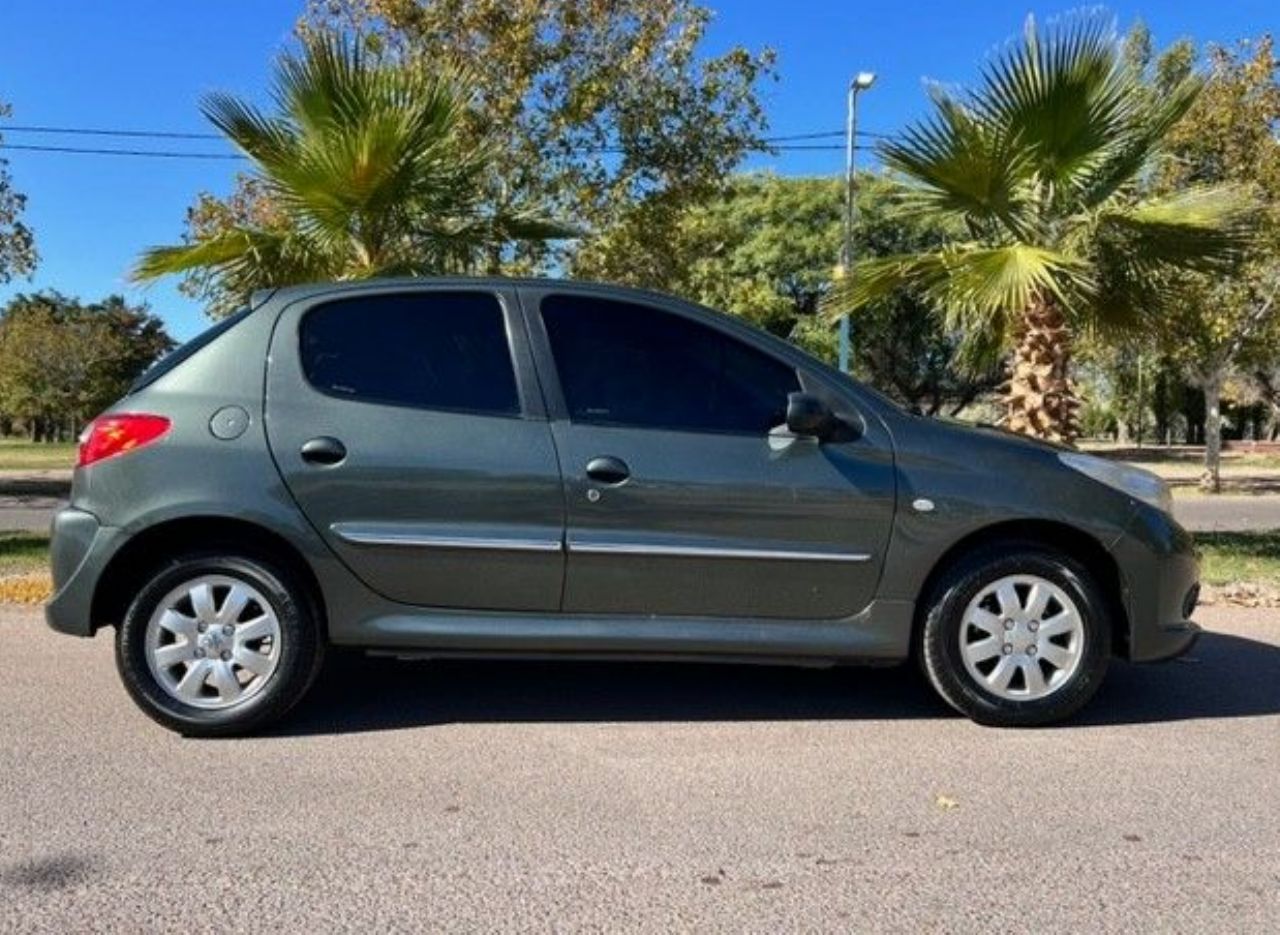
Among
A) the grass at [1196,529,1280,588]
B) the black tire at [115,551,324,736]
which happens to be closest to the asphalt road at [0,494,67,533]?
the black tire at [115,551,324,736]

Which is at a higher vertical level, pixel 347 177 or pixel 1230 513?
pixel 347 177

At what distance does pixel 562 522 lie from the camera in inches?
185

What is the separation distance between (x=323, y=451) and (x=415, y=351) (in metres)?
0.55

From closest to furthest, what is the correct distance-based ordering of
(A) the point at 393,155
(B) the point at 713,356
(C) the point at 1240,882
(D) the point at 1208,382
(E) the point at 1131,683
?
(C) the point at 1240,882 → (B) the point at 713,356 → (E) the point at 1131,683 → (A) the point at 393,155 → (D) the point at 1208,382

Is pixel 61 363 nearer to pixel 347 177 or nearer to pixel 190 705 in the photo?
pixel 347 177

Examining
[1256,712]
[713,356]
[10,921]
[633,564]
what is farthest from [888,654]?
[10,921]

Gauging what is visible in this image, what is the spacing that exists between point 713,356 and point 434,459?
119 cm

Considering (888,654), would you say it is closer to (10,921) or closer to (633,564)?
(633,564)

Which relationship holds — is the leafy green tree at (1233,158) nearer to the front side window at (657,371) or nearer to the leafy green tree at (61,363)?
the front side window at (657,371)

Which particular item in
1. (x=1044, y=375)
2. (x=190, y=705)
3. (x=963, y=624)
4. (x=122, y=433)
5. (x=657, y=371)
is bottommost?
(x=190, y=705)

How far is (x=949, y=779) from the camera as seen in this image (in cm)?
430

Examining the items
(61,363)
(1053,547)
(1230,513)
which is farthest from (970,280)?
(61,363)

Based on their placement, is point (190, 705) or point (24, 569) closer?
point (190, 705)

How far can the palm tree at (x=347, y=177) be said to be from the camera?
8.05 m
